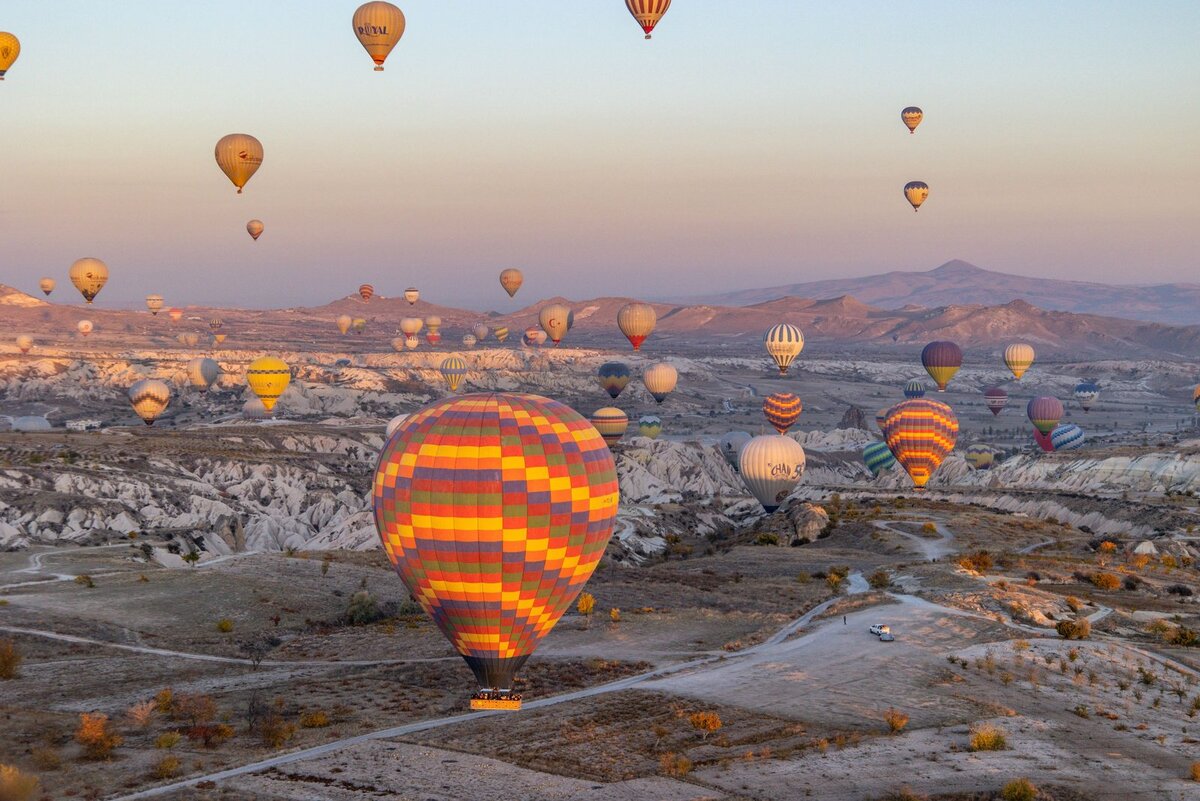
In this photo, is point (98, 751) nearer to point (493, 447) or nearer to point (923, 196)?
point (493, 447)

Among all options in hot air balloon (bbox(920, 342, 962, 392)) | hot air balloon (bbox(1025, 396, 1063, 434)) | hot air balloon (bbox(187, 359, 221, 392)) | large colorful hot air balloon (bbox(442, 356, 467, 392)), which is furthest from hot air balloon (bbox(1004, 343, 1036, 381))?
hot air balloon (bbox(187, 359, 221, 392))

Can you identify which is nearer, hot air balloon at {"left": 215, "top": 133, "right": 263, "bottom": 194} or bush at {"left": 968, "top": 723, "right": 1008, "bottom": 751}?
bush at {"left": 968, "top": 723, "right": 1008, "bottom": 751}

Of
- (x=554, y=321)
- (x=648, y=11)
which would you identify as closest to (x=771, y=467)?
(x=648, y=11)

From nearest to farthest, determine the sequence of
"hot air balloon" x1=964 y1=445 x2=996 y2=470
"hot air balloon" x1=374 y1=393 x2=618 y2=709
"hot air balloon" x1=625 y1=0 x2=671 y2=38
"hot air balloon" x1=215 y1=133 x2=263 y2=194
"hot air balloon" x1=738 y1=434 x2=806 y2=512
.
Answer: "hot air balloon" x1=374 y1=393 x2=618 y2=709 → "hot air balloon" x1=625 y1=0 x2=671 y2=38 → "hot air balloon" x1=738 y1=434 x2=806 y2=512 → "hot air balloon" x1=215 y1=133 x2=263 y2=194 → "hot air balloon" x1=964 y1=445 x2=996 y2=470

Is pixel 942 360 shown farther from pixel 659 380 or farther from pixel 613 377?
pixel 613 377

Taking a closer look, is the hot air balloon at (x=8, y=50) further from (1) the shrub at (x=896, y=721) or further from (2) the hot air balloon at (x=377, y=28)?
(1) the shrub at (x=896, y=721)

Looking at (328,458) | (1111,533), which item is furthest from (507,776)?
(328,458)

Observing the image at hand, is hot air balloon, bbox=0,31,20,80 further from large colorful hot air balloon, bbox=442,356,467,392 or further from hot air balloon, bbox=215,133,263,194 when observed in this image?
large colorful hot air balloon, bbox=442,356,467,392

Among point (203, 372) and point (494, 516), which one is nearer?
point (494, 516)
